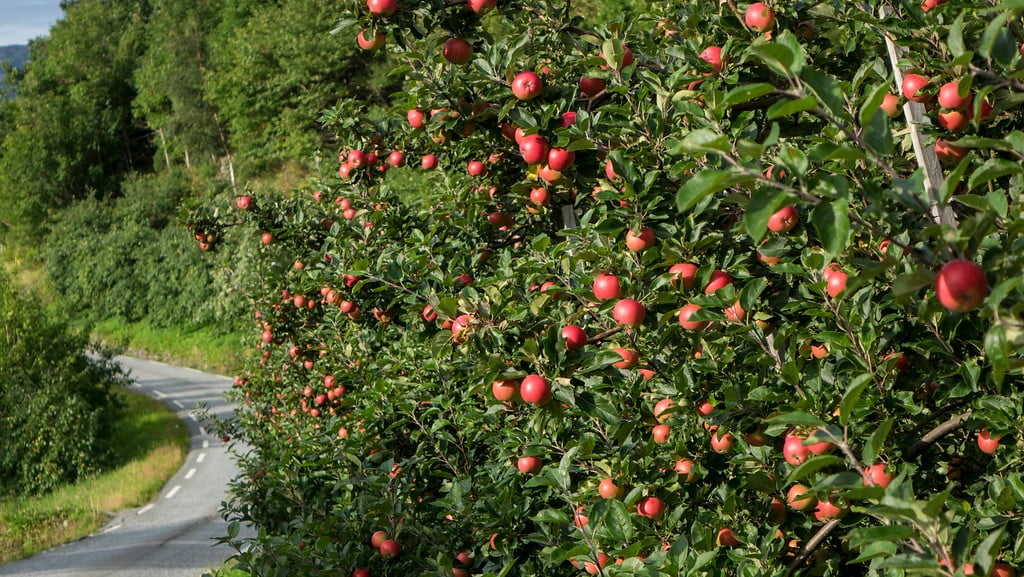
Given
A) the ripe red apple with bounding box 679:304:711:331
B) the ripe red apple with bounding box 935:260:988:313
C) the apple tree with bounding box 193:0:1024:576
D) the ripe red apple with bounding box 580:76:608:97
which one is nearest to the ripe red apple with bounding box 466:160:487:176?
the apple tree with bounding box 193:0:1024:576

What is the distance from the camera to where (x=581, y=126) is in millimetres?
2273

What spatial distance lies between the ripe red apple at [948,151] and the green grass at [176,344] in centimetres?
2173

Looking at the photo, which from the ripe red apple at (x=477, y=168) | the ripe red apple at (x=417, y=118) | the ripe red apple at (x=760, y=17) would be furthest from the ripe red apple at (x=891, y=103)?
the ripe red apple at (x=477, y=168)

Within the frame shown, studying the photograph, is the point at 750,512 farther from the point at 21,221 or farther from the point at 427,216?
the point at 21,221

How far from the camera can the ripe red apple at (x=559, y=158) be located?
2.46m

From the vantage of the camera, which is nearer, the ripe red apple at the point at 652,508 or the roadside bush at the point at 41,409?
the ripe red apple at the point at 652,508

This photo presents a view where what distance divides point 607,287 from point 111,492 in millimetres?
14059

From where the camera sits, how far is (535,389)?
6.68ft

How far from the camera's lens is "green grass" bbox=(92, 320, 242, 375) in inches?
925

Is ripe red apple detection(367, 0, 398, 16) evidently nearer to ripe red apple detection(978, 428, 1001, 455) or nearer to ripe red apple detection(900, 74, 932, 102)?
ripe red apple detection(900, 74, 932, 102)

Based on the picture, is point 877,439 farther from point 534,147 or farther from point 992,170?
point 534,147

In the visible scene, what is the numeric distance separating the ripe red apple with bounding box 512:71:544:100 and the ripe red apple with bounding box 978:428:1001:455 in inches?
59.2

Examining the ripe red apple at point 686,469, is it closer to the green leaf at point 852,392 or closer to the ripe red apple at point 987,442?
the ripe red apple at point 987,442

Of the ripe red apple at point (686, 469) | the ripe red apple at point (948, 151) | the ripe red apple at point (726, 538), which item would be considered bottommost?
the ripe red apple at point (726, 538)
